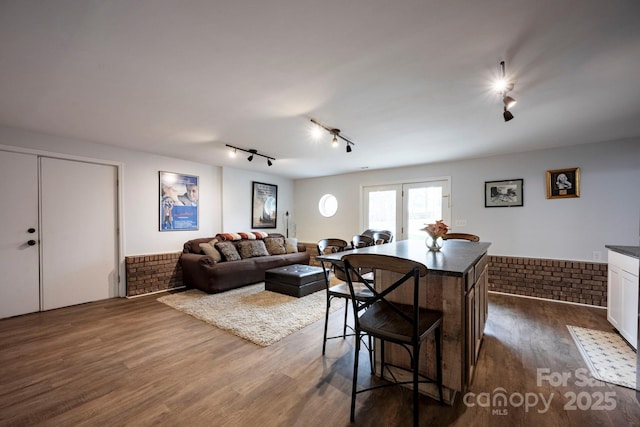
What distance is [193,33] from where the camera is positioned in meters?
1.60

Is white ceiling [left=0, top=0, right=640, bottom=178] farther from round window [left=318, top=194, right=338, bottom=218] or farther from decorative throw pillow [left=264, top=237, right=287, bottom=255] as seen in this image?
round window [left=318, top=194, right=338, bottom=218]

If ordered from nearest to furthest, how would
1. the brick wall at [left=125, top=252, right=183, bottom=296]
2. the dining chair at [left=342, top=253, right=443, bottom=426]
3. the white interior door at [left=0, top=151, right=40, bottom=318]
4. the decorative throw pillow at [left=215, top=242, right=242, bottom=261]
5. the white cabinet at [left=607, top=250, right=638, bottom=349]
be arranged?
the dining chair at [left=342, top=253, right=443, bottom=426], the white cabinet at [left=607, top=250, right=638, bottom=349], the white interior door at [left=0, top=151, right=40, bottom=318], the brick wall at [left=125, top=252, right=183, bottom=296], the decorative throw pillow at [left=215, top=242, right=242, bottom=261]

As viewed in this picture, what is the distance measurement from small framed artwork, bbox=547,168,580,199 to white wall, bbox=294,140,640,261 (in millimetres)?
69

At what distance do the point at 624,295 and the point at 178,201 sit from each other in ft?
20.5

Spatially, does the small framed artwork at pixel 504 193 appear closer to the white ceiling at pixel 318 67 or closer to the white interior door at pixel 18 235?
the white ceiling at pixel 318 67

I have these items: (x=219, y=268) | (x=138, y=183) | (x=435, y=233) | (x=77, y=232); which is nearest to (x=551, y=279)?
(x=435, y=233)

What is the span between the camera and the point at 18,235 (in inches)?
130

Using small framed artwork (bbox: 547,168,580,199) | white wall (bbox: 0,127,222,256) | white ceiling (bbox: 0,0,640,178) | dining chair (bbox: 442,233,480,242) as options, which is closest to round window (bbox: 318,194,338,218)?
white wall (bbox: 0,127,222,256)

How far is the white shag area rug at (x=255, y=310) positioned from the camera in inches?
112

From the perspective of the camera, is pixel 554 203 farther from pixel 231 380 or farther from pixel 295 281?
pixel 231 380

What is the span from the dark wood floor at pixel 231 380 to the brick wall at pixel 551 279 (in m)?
0.80

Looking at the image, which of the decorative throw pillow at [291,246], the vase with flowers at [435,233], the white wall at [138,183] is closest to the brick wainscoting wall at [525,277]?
the white wall at [138,183]

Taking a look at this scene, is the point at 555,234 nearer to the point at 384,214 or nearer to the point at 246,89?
the point at 384,214

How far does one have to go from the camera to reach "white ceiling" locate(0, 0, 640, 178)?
1438mm
